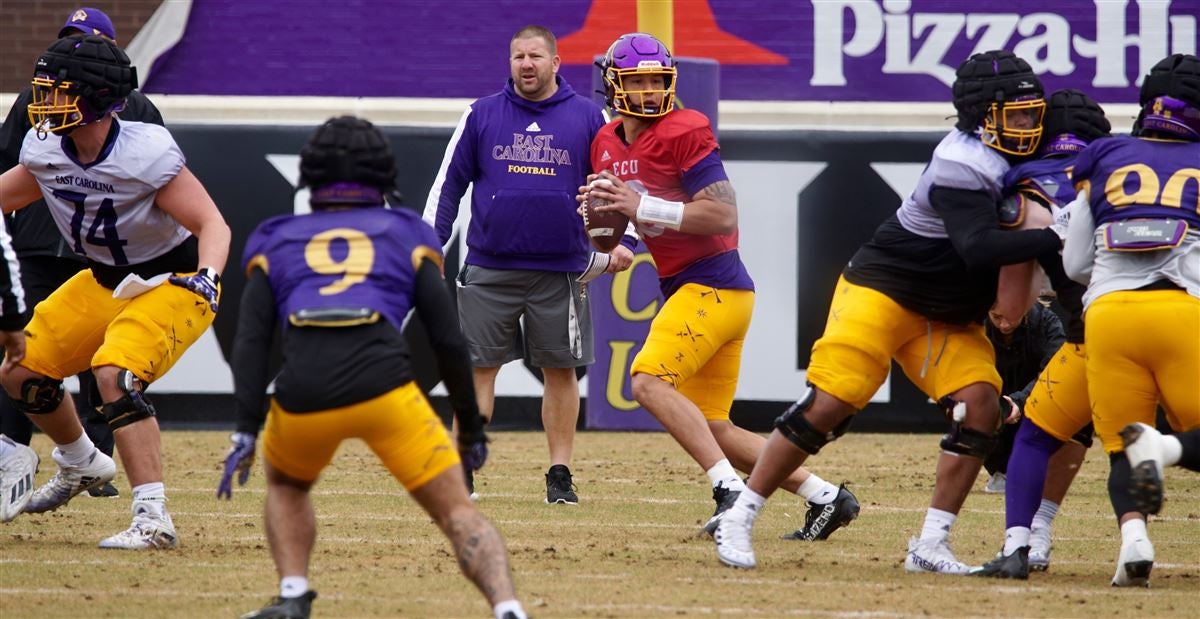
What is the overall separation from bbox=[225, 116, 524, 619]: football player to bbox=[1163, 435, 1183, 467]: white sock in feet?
7.34

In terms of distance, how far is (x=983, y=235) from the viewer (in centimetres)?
587

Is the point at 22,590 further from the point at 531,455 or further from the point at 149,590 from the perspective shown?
the point at 531,455

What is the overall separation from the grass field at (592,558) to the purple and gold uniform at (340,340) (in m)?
0.73

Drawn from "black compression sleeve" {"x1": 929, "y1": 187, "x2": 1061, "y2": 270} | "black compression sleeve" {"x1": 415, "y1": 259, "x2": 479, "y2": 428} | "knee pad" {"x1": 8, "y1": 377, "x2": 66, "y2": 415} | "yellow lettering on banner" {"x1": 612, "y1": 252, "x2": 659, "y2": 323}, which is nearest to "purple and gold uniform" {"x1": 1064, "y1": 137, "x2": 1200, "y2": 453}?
"black compression sleeve" {"x1": 929, "y1": 187, "x2": 1061, "y2": 270}

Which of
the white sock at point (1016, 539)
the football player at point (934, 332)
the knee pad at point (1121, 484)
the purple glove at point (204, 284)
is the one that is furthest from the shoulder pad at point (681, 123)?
the knee pad at point (1121, 484)

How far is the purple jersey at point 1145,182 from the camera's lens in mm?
5770

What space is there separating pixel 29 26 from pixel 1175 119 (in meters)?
10.1

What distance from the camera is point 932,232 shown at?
20.7ft

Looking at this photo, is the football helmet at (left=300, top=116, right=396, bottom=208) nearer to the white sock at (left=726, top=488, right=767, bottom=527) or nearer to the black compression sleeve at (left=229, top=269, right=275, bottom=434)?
the black compression sleeve at (left=229, top=269, right=275, bottom=434)

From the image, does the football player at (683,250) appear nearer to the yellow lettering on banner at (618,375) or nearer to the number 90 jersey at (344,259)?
the number 90 jersey at (344,259)

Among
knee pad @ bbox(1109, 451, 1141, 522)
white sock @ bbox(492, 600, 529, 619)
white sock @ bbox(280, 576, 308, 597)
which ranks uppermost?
white sock @ bbox(492, 600, 529, 619)

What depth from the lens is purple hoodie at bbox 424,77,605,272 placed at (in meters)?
8.52

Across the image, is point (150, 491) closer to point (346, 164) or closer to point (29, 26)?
point (346, 164)

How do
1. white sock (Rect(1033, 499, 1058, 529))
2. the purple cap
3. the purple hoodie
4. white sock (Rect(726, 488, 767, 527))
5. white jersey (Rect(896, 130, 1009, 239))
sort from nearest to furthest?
white jersey (Rect(896, 130, 1009, 239)), white sock (Rect(726, 488, 767, 527)), white sock (Rect(1033, 499, 1058, 529)), the purple hoodie, the purple cap
